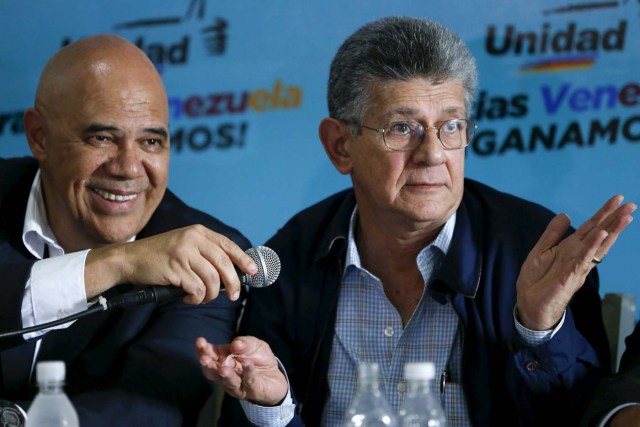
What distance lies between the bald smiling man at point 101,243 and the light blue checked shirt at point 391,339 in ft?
0.89

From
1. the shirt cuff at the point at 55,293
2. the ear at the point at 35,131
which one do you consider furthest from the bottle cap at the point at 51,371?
the ear at the point at 35,131

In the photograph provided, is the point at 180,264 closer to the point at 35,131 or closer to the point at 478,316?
the point at 478,316

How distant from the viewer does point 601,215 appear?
186cm

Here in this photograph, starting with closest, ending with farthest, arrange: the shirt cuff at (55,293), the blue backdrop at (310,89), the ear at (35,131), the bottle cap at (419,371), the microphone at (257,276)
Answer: the bottle cap at (419,371) < the microphone at (257,276) < the shirt cuff at (55,293) < the ear at (35,131) < the blue backdrop at (310,89)

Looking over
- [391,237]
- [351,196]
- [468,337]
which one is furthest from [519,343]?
[351,196]

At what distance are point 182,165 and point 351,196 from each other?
2.65ft

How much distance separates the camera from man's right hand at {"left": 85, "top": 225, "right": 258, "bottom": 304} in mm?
1866

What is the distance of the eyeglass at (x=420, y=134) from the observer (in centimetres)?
222

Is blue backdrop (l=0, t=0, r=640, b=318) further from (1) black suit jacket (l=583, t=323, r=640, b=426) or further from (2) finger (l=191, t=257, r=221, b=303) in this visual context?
(2) finger (l=191, t=257, r=221, b=303)

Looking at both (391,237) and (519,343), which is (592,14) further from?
(519,343)

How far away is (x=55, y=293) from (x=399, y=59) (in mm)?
901

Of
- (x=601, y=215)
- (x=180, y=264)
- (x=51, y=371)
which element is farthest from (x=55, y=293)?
(x=601, y=215)

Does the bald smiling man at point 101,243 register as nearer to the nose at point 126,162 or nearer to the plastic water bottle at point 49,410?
the nose at point 126,162

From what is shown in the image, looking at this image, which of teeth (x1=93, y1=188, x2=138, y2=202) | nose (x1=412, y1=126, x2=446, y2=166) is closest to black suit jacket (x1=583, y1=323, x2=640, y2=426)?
nose (x1=412, y1=126, x2=446, y2=166)
